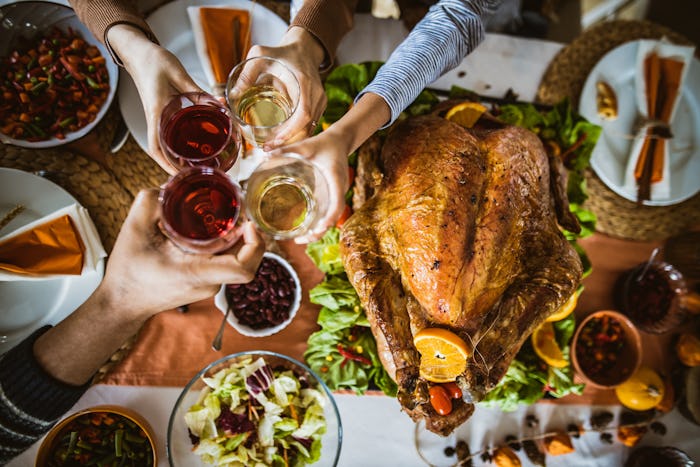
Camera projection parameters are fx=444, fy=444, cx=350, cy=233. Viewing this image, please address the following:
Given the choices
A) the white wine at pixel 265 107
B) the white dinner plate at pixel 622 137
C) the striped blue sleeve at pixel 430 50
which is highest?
the striped blue sleeve at pixel 430 50

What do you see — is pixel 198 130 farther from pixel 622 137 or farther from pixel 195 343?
pixel 622 137

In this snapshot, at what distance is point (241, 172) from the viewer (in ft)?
4.41

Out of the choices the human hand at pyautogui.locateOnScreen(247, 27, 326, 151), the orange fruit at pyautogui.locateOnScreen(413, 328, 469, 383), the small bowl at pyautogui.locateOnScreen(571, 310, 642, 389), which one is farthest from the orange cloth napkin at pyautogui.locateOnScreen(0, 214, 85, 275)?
the small bowl at pyautogui.locateOnScreen(571, 310, 642, 389)

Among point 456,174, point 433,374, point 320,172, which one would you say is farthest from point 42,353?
point 456,174

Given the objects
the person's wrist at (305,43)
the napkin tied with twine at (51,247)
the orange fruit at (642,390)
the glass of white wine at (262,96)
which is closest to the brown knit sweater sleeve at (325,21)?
the person's wrist at (305,43)

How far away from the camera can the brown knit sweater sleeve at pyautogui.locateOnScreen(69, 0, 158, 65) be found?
1.17m

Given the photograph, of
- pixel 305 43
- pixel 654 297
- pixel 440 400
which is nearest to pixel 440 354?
pixel 440 400

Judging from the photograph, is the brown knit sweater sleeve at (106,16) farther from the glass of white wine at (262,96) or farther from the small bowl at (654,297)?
the small bowl at (654,297)

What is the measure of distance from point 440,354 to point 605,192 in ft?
3.51

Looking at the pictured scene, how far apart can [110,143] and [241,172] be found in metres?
0.48

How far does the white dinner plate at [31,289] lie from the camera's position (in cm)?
127

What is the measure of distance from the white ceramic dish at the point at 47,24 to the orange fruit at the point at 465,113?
105 cm

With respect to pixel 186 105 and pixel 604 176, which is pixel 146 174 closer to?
pixel 186 105

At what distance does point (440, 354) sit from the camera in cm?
112
